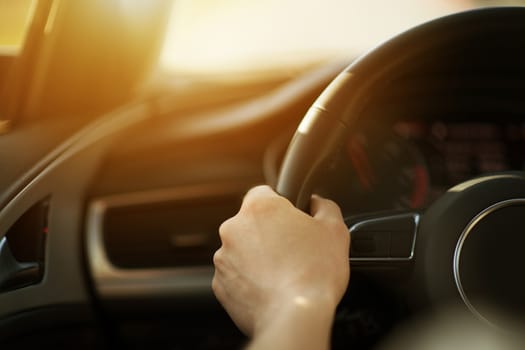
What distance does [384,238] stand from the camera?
45.4 inches

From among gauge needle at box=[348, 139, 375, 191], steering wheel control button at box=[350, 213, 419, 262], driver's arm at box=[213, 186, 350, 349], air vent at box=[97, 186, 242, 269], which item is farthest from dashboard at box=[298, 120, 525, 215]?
driver's arm at box=[213, 186, 350, 349]

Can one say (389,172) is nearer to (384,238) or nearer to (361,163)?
(361,163)

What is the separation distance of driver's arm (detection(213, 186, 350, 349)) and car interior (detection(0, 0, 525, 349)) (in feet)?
0.33

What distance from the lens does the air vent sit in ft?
6.89

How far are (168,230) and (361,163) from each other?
0.61 meters

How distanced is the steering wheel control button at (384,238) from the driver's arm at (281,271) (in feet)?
0.34

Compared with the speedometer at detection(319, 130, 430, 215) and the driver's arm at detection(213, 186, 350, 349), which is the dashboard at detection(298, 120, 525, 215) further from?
the driver's arm at detection(213, 186, 350, 349)

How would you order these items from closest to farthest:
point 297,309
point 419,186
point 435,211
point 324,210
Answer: point 297,309
point 324,210
point 435,211
point 419,186

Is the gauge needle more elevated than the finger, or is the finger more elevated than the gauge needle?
the finger

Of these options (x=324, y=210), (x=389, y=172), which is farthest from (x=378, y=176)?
(x=324, y=210)

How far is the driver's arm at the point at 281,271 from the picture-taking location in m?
0.88

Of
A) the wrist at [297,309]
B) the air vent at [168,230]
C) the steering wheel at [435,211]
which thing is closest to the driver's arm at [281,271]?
the wrist at [297,309]

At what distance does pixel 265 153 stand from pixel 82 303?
79 cm

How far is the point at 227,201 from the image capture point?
2244 millimetres
